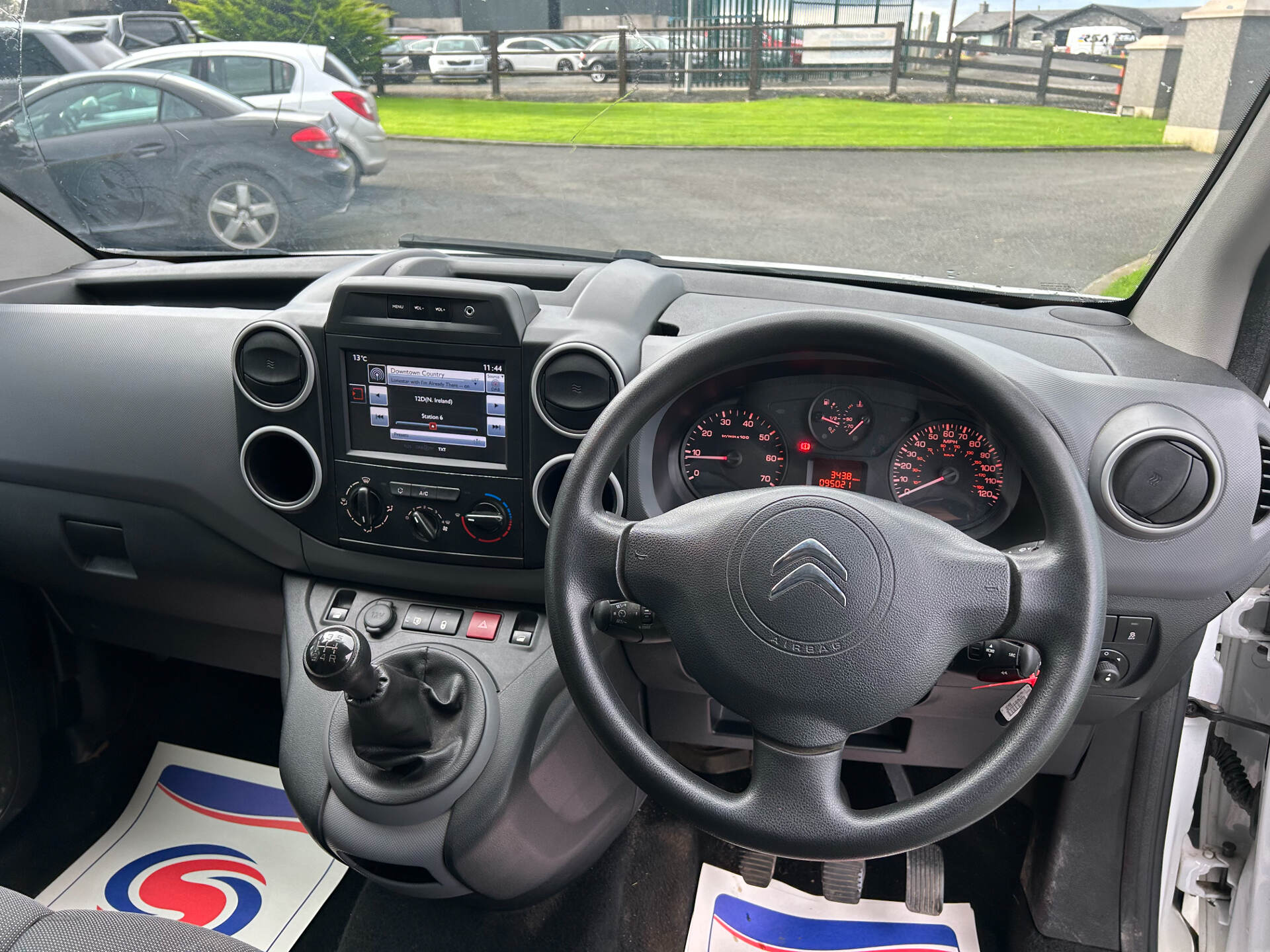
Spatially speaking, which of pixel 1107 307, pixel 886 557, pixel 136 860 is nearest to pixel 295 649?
pixel 136 860

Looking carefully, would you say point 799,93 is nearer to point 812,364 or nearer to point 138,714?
point 812,364

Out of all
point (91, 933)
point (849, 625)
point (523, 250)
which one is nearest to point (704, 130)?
point (523, 250)

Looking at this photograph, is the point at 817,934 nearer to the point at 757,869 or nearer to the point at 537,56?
the point at 757,869

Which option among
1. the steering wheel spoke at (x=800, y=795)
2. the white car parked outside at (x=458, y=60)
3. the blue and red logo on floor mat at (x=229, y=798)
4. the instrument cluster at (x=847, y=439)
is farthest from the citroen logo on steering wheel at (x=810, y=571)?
the blue and red logo on floor mat at (x=229, y=798)

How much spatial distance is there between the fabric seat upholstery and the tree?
147cm

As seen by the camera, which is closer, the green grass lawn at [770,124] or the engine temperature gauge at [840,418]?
the engine temperature gauge at [840,418]

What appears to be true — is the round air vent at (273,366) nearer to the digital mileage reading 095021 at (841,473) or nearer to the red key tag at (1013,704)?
the digital mileage reading 095021 at (841,473)

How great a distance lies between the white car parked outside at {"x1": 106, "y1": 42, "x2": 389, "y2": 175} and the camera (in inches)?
73.4

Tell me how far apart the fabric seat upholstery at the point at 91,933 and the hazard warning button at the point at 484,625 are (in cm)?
63

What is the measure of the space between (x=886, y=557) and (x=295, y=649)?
1194mm

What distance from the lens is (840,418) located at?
1.54m

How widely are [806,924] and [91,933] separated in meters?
1.48

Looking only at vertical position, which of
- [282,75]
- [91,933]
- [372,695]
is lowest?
[91,933]

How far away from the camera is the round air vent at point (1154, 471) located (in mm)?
1373
